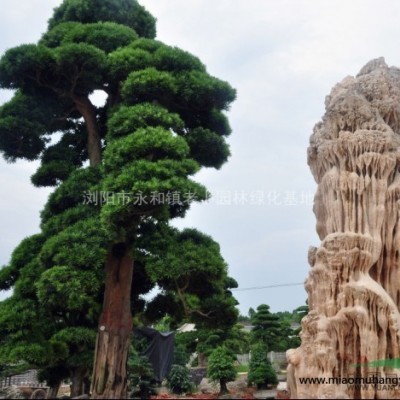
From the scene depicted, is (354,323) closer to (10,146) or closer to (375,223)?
(375,223)

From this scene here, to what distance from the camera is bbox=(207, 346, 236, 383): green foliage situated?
455 inches

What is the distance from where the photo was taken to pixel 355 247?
578 cm

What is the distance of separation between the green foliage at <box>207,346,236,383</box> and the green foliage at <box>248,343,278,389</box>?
599 mm

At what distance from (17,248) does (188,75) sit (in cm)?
378

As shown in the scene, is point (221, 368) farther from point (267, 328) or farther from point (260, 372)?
point (267, 328)

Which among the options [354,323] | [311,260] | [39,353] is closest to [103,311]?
[39,353]

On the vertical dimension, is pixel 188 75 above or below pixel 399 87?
above

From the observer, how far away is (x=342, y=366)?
18.0ft

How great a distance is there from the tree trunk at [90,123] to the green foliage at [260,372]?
270 inches

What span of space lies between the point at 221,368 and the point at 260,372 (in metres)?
1.03

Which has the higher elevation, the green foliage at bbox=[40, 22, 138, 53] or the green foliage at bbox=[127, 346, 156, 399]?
the green foliage at bbox=[40, 22, 138, 53]

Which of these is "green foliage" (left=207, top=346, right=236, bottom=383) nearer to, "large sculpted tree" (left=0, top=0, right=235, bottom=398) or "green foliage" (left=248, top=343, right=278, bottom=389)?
"green foliage" (left=248, top=343, right=278, bottom=389)

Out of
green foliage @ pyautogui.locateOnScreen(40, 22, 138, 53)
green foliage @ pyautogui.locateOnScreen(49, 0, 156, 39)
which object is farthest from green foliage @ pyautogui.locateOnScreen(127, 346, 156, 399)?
green foliage @ pyautogui.locateOnScreen(49, 0, 156, 39)

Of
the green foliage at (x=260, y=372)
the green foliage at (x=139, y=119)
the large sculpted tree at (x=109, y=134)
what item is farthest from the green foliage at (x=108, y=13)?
the green foliage at (x=260, y=372)
